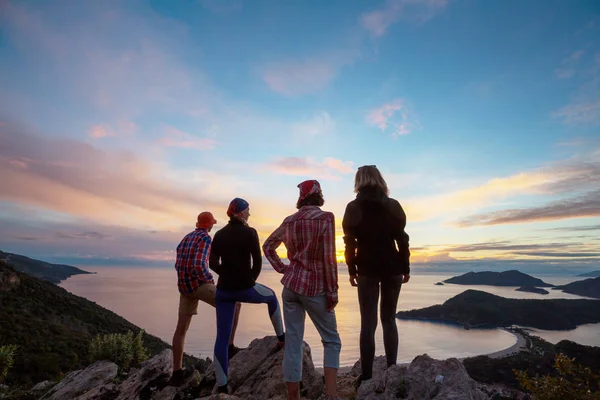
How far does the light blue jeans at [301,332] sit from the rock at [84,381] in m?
6.17

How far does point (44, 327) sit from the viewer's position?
34.3 meters

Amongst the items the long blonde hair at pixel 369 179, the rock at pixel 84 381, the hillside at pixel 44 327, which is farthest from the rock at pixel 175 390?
the hillside at pixel 44 327

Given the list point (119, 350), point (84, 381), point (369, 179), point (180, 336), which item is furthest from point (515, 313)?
point (180, 336)

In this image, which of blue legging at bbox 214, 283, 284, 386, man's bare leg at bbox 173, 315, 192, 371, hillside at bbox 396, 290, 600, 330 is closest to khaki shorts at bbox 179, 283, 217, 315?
man's bare leg at bbox 173, 315, 192, 371

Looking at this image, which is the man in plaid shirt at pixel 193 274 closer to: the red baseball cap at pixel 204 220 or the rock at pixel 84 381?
the red baseball cap at pixel 204 220

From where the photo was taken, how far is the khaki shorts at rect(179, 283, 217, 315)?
5715 mm

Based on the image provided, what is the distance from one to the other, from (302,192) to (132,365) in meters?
9.22

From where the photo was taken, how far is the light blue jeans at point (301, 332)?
13.7 feet

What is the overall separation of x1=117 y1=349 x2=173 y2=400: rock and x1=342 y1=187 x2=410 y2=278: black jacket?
471 cm

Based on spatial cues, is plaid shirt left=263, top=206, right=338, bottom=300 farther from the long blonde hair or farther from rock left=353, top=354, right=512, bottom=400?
rock left=353, top=354, right=512, bottom=400

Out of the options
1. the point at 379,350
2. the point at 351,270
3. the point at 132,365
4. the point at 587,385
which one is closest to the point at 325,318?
the point at 351,270

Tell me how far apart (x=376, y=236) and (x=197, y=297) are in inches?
129

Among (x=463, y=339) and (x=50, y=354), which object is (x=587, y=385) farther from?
(x=463, y=339)

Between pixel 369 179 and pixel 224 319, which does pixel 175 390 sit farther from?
pixel 369 179
